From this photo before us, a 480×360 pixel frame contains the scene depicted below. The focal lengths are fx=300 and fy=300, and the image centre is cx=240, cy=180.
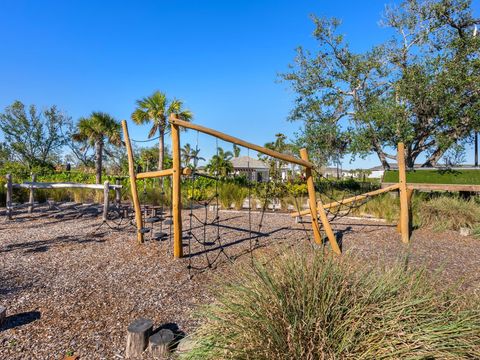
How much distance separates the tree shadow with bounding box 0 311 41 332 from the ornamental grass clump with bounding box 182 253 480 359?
5.85 feet

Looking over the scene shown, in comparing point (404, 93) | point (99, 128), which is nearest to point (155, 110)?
point (99, 128)

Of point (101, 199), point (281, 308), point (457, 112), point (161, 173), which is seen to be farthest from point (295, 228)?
point (101, 199)

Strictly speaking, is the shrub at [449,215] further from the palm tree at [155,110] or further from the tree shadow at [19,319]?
the palm tree at [155,110]

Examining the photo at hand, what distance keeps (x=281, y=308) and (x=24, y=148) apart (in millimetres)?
35750

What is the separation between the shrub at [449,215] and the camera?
669 cm

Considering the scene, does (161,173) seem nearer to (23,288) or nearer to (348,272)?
(23,288)

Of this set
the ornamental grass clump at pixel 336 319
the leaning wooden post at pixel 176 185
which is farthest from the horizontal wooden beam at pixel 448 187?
the ornamental grass clump at pixel 336 319

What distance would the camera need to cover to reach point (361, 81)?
1141cm

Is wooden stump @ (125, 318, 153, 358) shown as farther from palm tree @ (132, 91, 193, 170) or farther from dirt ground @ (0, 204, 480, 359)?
palm tree @ (132, 91, 193, 170)

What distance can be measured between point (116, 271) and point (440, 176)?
990cm

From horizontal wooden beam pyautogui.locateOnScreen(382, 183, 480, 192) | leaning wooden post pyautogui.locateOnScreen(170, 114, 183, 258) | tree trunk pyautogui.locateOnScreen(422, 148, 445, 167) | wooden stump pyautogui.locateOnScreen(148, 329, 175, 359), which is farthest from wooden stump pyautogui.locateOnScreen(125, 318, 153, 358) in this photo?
tree trunk pyautogui.locateOnScreen(422, 148, 445, 167)

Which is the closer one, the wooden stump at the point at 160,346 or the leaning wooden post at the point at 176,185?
the wooden stump at the point at 160,346

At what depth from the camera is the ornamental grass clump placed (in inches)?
63.2

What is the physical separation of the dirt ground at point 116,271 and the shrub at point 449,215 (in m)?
0.47
